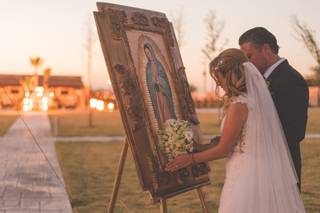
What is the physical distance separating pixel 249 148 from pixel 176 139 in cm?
78

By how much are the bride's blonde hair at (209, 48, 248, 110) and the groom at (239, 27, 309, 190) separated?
2.39 feet

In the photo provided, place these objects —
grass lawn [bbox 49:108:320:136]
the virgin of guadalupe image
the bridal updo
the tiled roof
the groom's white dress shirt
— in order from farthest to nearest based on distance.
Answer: the tiled roof < grass lawn [bbox 49:108:320:136] < the virgin of guadalupe image < the groom's white dress shirt < the bridal updo

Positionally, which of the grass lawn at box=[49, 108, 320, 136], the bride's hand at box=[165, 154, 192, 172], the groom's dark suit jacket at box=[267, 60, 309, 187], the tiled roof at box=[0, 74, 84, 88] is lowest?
the grass lawn at box=[49, 108, 320, 136]

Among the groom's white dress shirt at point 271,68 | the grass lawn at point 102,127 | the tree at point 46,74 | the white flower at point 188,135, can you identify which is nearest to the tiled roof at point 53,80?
the tree at point 46,74

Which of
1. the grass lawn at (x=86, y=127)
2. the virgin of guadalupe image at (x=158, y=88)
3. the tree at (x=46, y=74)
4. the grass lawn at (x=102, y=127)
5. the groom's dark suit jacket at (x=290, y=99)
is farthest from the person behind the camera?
the tree at (x=46, y=74)

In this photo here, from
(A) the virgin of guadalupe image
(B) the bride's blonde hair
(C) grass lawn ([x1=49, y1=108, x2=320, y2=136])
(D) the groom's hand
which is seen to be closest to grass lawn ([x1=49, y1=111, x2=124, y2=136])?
(C) grass lawn ([x1=49, y1=108, x2=320, y2=136])

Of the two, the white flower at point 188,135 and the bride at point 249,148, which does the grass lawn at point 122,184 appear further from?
the bride at point 249,148

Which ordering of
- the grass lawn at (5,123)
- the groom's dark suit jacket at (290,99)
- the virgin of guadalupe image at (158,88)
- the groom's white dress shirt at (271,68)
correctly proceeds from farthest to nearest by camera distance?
1. the grass lawn at (5,123)
2. the virgin of guadalupe image at (158,88)
3. the groom's white dress shirt at (271,68)
4. the groom's dark suit jacket at (290,99)

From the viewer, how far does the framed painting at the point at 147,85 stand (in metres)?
4.81

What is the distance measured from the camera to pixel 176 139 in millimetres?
4582

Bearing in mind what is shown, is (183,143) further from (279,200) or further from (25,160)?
(25,160)

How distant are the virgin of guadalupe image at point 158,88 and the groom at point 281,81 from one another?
3.26ft

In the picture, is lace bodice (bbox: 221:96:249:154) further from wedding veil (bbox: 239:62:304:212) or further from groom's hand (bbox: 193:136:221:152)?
groom's hand (bbox: 193:136:221:152)

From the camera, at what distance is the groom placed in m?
4.54
